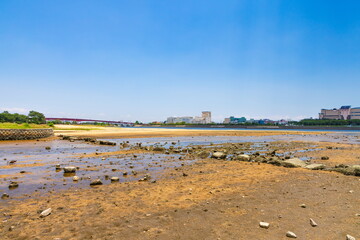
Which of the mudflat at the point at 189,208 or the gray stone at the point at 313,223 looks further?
the gray stone at the point at 313,223

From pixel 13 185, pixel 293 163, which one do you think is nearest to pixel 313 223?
pixel 293 163

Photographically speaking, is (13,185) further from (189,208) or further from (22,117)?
(22,117)

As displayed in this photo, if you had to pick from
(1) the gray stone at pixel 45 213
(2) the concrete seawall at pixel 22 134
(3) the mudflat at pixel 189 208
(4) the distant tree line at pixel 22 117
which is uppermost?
(4) the distant tree line at pixel 22 117

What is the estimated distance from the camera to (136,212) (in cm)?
826

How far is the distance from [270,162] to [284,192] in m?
8.54

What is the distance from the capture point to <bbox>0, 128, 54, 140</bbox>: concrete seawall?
4141cm

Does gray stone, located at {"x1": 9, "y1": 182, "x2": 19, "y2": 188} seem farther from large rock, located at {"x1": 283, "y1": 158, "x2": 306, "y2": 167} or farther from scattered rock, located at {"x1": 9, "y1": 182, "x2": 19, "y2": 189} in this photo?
large rock, located at {"x1": 283, "y1": 158, "x2": 306, "y2": 167}

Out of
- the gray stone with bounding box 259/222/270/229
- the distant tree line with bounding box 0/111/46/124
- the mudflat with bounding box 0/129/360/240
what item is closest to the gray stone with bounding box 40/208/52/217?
the mudflat with bounding box 0/129/360/240

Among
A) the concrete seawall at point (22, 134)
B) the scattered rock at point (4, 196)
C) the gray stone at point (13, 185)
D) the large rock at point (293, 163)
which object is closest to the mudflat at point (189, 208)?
the scattered rock at point (4, 196)

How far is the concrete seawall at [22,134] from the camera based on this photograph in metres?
41.4

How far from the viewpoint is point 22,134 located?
1724 inches

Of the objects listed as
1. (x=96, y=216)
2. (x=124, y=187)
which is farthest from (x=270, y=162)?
(x=96, y=216)

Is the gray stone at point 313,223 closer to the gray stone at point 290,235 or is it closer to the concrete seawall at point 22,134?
the gray stone at point 290,235

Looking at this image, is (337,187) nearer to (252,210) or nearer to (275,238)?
(252,210)
